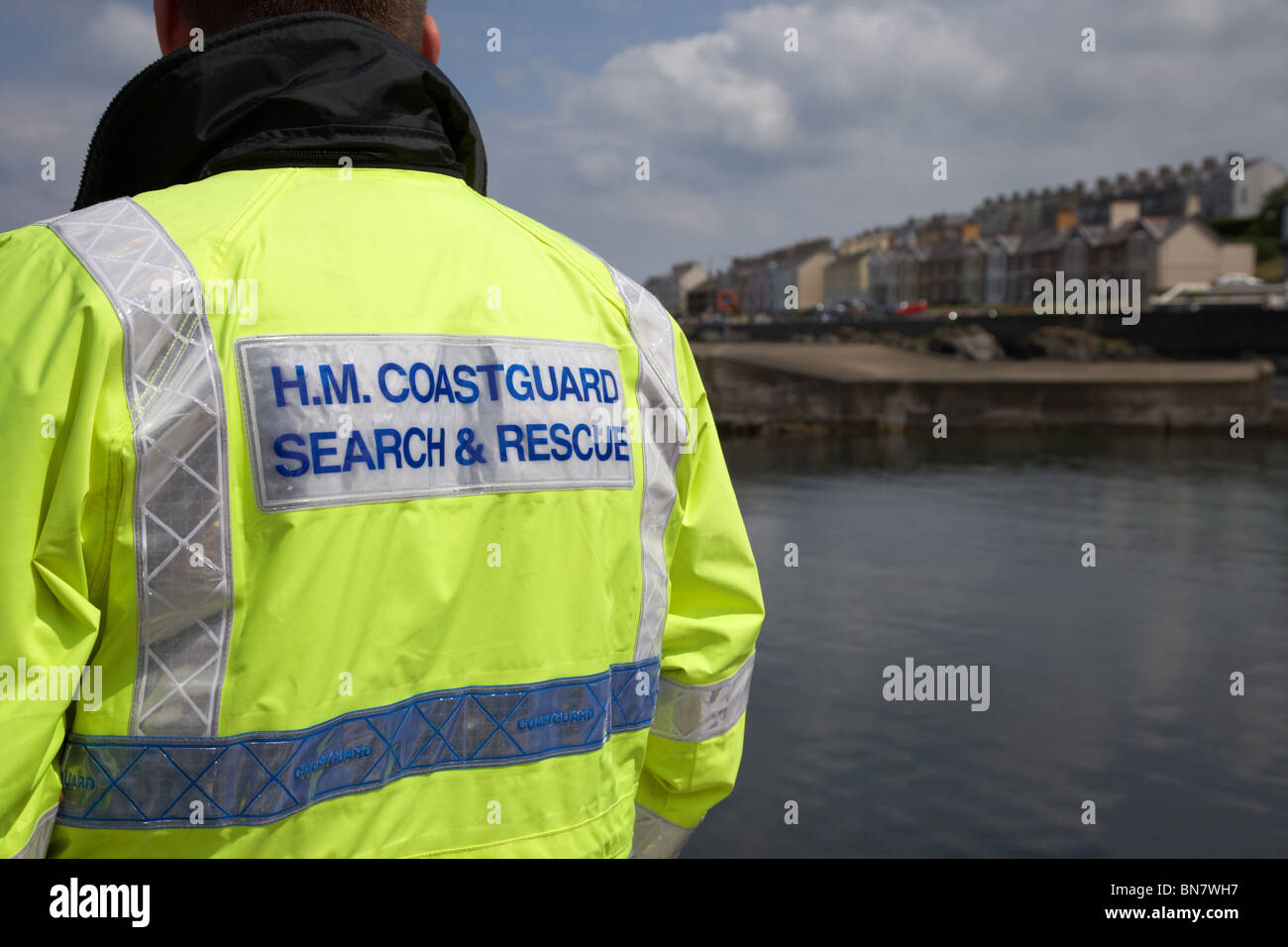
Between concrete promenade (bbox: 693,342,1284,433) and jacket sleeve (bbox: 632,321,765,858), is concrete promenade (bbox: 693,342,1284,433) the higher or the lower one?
the lower one

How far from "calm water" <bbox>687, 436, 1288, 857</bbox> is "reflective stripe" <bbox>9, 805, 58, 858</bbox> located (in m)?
5.91

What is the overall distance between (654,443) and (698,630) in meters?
0.31

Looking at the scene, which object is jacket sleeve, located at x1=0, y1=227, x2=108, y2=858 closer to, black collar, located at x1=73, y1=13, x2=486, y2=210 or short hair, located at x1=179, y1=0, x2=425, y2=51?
black collar, located at x1=73, y1=13, x2=486, y2=210

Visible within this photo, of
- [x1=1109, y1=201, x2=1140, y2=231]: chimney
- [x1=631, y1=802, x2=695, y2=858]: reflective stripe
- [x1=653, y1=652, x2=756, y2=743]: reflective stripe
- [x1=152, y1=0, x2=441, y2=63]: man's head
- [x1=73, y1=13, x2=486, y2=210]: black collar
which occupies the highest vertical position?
[x1=1109, y1=201, x2=1140, y2=231]: chimney

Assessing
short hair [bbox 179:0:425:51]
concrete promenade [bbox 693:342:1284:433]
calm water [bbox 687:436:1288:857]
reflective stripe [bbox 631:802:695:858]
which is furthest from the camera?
concrete promenade [bbox 693:342:1284:433]

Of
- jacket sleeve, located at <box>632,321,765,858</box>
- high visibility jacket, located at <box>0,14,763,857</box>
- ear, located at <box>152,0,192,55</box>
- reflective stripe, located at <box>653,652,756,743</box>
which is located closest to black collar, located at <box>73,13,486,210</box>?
high visibility jacket, located at <box>0,14,763,857</box>

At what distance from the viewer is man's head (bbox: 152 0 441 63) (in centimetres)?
138

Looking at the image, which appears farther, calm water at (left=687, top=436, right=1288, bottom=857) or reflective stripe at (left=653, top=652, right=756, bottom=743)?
calm water at (left=687, top=436, right=1288, bottom=857)

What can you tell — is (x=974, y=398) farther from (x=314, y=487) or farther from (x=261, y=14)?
(x=314, y=487)

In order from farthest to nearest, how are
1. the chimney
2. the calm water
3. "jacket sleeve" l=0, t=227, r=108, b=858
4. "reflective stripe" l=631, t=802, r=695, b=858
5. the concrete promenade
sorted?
1. the chimney
2. the concrete promenade
3. the calm water
4. "reflective stripe" l=631, t=802, r=695, b=858
5. "jacket sleeve" l=0, t=227, r=108, b=858

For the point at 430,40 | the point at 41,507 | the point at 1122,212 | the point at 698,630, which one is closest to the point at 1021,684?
the point at 698,630

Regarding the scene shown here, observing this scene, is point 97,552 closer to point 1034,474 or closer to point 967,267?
point 1034,474

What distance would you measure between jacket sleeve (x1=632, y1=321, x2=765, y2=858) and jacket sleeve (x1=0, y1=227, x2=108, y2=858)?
81cm
